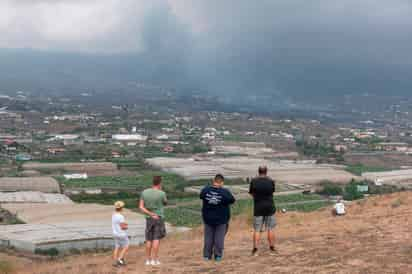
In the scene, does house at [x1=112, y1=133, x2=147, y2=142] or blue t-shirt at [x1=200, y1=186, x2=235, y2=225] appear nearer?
blue t-shirt at [x1=200, y1=186, x2=235, y2=225]

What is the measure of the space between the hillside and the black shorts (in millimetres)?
603

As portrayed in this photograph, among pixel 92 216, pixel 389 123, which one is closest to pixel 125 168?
pixel 92 216

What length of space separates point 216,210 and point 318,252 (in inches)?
85.9

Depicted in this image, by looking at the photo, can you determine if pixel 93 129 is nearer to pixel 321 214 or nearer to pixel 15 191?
pixel 15 191

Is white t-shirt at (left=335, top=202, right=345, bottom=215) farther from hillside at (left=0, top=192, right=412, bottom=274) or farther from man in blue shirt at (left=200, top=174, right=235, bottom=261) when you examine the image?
man in blue shirt at (left=200, top=174, right=235, bottom=261)

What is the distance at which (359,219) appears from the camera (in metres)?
18.0

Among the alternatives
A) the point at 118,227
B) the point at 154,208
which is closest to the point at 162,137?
the point at 118,227

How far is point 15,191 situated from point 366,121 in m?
139

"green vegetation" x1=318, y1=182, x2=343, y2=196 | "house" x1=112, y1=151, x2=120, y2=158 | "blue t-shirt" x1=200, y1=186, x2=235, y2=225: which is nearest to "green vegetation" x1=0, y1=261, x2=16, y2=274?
"blue t-shirt" x1=200, y1=186, x2=235, y2=225

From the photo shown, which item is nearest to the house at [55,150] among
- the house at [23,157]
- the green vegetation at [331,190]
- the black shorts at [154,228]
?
the house at [23,157]

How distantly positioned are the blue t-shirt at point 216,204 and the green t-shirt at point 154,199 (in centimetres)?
68

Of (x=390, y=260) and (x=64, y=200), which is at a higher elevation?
(x=390, y=260)

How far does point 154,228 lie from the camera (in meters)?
12.8

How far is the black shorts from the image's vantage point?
12715 mm
